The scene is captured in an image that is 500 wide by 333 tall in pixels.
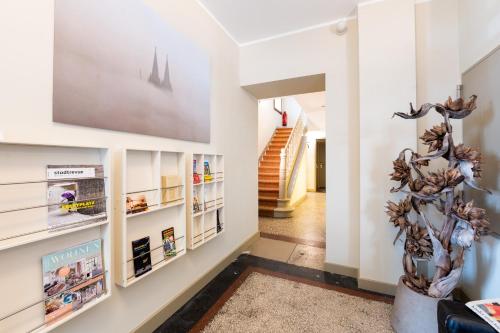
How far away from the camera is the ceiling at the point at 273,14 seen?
2.05m

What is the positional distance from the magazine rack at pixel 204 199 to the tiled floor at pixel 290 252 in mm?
930

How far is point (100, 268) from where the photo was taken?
3.85 feet

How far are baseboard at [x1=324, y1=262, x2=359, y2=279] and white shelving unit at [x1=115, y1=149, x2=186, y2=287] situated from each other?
5.18 ft

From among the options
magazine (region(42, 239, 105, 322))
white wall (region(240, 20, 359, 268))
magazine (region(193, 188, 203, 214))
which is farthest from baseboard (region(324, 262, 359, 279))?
magazine (region(42, 239, 105, 322))

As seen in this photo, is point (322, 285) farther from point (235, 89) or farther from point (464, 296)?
point (235, 89)

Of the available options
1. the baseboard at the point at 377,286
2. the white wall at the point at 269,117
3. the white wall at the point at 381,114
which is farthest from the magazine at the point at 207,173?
the white wall at the point at 269,117

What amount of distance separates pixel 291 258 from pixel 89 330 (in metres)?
2.05

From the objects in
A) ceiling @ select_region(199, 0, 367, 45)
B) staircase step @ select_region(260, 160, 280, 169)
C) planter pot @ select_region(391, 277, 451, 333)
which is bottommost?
planter pot @ select_region(391, 277, 451, 333)

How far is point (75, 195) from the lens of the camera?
1.07 metres

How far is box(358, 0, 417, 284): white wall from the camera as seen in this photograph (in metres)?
1.91

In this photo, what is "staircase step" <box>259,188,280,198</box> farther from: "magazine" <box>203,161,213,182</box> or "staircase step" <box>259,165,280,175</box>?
"magazine" <box>203,161,213,182</box>

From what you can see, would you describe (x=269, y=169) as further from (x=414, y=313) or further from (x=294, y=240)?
(x=414, y=313)

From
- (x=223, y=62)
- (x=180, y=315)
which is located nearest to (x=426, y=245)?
(x=180, y=315)

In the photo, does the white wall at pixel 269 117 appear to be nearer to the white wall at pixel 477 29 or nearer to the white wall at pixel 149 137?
the white wall at pixel 149 137
